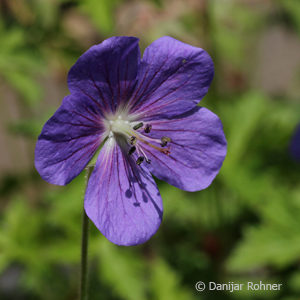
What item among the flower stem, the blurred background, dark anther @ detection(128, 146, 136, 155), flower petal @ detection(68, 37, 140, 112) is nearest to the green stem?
the flower stem

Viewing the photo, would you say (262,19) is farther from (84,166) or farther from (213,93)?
(84,166)

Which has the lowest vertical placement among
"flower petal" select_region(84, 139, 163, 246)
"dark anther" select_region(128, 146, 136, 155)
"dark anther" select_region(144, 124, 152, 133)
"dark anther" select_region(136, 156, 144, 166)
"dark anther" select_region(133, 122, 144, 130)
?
"flower petal" select_region(84, 139, 163, 246)

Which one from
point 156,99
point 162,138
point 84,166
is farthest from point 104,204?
point 156,99

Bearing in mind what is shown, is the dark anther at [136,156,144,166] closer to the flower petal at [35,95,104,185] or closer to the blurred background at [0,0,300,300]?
the flower petal at [35,95,104,185]

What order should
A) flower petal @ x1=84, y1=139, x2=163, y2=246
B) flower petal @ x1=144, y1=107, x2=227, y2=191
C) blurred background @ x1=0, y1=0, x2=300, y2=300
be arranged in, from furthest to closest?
blurred background @ x1=0, y1=0, x2=300, y2=300
flower petal @ x1=144, y1=107, x2=227, y2=191
flower petal @ x1=84, y1=139, x2=163, y2=246

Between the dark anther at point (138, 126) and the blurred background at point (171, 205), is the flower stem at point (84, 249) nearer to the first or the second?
the dark anther at point (138, 126)

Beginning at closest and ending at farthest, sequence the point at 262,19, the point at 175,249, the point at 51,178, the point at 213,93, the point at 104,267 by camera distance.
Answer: the point at 51,178 → the point at 104,267 → the point at 213,93 → the point at 175,249 → the point at 262,19

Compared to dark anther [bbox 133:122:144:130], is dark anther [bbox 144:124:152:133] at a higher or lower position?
lower

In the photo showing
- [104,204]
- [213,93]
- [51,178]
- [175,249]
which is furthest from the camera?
[175,249]

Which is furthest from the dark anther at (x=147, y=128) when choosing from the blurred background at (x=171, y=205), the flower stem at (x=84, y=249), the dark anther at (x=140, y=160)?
the blurred background at (x=171, y=205)
